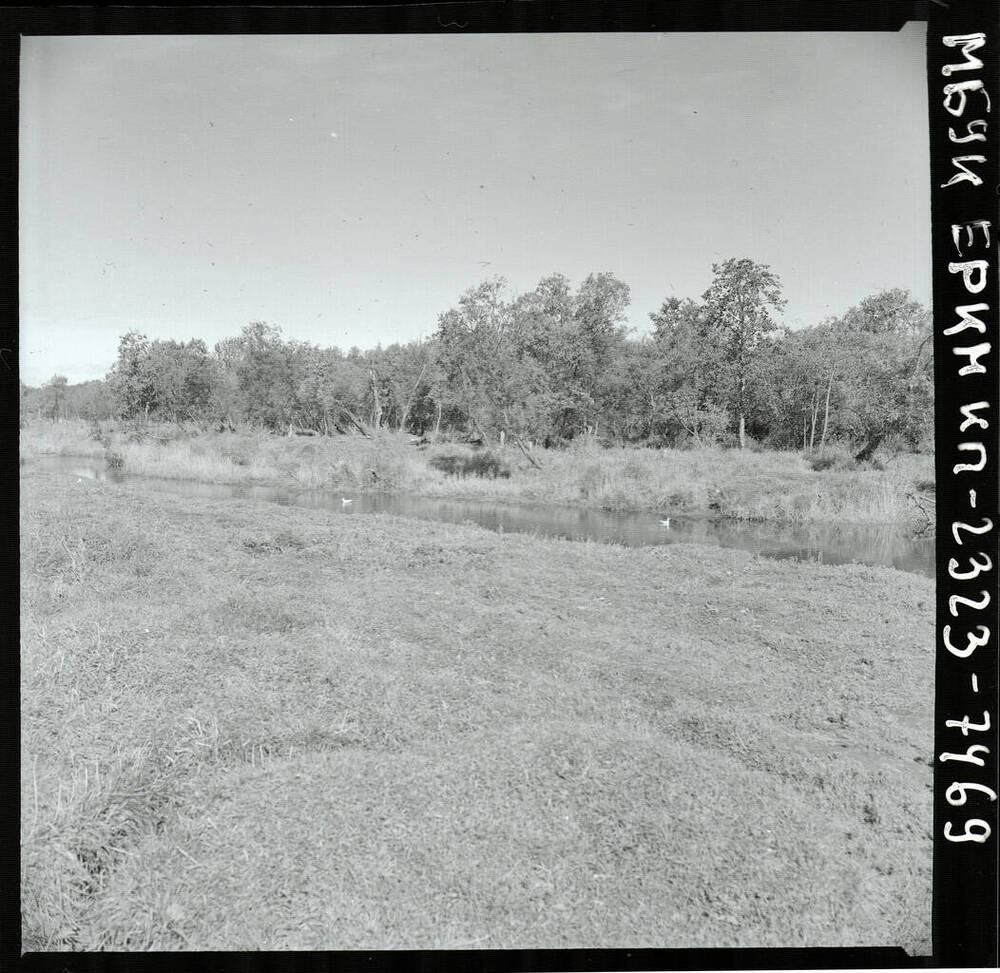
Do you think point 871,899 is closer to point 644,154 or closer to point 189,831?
point 189,831

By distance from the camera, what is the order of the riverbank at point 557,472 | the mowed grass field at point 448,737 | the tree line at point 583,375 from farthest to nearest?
the riverbank at point 557,472
the tree line at point 583,375
the mowed grass field at point 448,737

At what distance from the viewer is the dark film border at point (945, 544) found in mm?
2754

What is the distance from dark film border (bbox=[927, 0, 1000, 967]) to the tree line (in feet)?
3.05

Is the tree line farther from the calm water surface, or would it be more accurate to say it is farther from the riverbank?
the calm water surface

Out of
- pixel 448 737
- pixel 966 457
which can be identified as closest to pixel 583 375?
pixel 966 457

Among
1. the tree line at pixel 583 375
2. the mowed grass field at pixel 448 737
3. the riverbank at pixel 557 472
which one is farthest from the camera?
the riverbank at pixel 557 472

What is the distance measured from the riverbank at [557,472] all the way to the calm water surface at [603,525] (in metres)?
0.07

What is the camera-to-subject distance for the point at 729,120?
3604 mm

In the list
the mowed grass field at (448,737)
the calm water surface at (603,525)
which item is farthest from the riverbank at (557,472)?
the mowed grass field at (448,737)

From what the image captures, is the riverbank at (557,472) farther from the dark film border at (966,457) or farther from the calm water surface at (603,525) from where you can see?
the dark film border at (966,457)

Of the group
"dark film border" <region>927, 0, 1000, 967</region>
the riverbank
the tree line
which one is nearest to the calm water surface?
the riverbank

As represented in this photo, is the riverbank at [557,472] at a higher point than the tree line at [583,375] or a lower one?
lower

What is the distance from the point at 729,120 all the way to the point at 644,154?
1.62 feet

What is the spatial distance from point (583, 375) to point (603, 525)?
1102 mm
